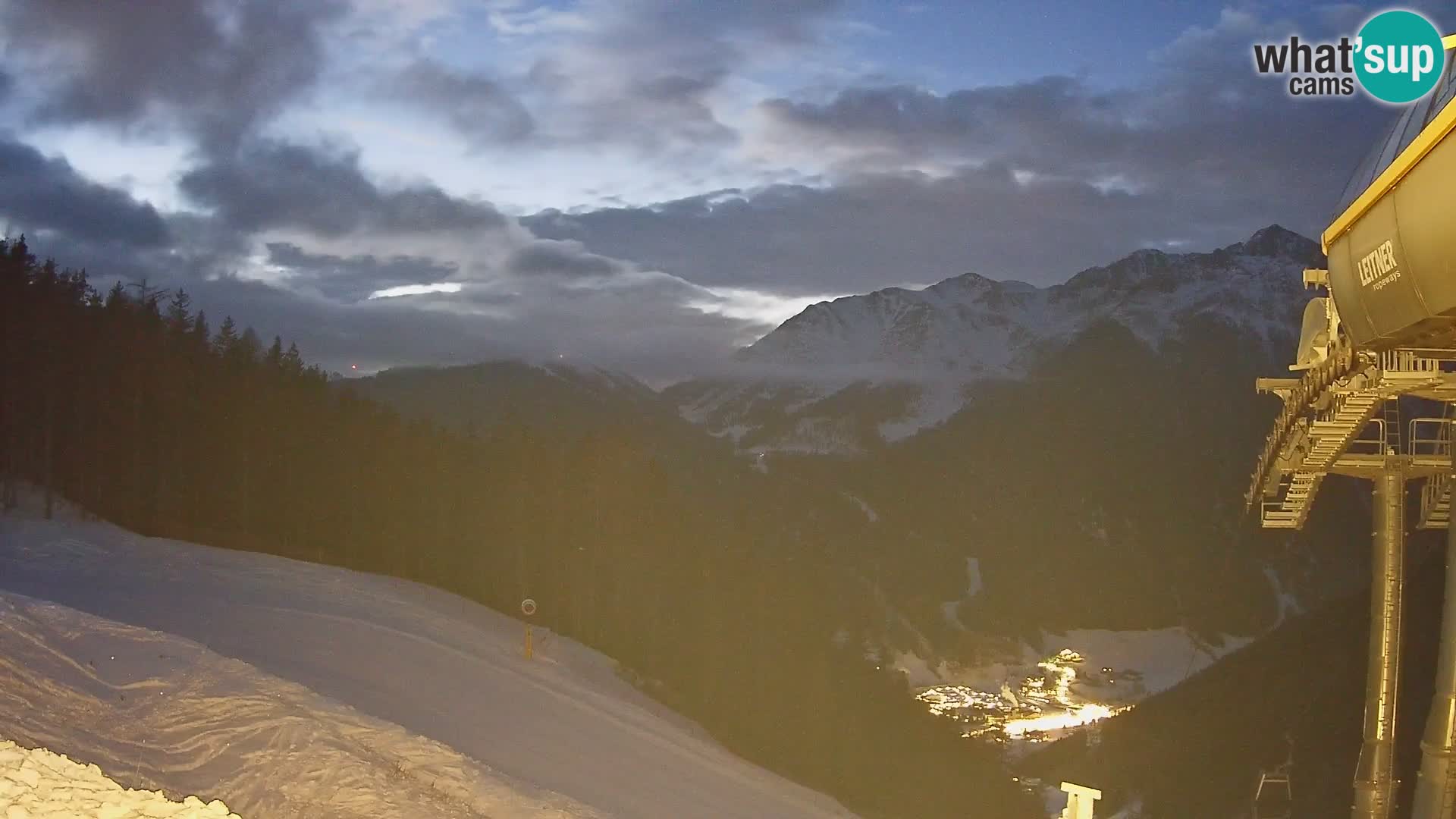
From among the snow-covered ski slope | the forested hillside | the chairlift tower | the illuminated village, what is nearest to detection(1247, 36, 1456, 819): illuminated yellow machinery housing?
the chairlift tower

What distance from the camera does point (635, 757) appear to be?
2850 centimetres

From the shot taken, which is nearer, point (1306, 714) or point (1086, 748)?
point (1306, 714)

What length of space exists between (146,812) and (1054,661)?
173 meters

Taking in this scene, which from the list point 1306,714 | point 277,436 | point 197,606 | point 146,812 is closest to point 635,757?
point 197,606

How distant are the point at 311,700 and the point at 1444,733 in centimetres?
1687

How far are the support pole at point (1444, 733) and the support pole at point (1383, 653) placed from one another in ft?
11.5

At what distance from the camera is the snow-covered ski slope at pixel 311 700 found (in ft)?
52.7

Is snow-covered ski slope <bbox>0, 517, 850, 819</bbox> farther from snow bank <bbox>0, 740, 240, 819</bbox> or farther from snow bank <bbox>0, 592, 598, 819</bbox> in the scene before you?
snow bank <bbox>0, 740, 240, 819</bbox>

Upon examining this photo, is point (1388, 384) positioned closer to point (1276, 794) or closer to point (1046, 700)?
point (1276, 794)

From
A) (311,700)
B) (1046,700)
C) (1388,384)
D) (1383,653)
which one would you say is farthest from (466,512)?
(1046,700)

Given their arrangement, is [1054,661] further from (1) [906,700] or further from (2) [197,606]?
(2) [197,606]

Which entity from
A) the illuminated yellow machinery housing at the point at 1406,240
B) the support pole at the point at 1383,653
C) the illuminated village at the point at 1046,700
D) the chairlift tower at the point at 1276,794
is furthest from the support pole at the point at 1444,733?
the illuminated village at the point at 1046,700

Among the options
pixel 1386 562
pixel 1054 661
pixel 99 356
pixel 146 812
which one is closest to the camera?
pixel 146 812

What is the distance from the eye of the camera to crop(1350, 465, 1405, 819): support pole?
2069cm
